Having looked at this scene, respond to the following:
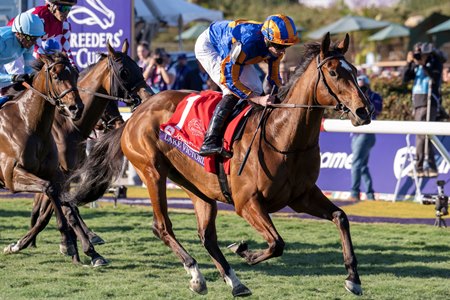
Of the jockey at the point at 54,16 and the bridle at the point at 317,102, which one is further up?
the jockey at the point at 54,16

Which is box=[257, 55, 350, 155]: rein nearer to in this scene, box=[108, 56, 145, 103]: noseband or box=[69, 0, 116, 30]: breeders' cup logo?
box=[108, 56, 145, 103]: noseband

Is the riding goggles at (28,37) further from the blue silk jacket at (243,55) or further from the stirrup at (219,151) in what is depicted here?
the stirrup at (219,151)

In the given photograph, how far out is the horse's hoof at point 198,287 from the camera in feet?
19.6

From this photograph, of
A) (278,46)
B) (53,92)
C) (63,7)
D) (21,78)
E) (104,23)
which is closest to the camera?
(278,46)

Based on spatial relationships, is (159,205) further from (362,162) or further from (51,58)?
(362,162)

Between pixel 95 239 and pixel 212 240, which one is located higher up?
pixel 212 240

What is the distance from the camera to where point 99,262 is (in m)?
7.07

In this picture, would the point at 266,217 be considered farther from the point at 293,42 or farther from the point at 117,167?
the point at 117,167

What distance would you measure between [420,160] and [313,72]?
524 cm

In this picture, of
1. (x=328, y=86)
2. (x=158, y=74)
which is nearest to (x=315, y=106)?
(x=328, y=86)

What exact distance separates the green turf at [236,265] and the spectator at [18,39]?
4.57 ft

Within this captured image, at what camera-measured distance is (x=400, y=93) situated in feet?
47.5

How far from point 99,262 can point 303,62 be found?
226 centimetres

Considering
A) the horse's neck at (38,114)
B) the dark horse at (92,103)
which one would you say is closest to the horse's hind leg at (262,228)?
the horse's neck at (38,114)
